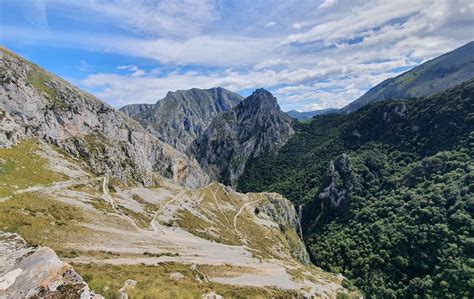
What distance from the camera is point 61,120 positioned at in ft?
435

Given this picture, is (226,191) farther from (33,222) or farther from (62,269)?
(62,269)

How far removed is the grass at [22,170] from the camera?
6794 cm

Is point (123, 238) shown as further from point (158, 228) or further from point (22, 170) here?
point (22, 170)

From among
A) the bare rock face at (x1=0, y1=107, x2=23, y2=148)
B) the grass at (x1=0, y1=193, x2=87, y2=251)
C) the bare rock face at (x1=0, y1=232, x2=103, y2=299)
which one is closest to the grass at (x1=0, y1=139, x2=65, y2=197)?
the bare rock face at (x1=0, y1=107, x2=23, y2=148)

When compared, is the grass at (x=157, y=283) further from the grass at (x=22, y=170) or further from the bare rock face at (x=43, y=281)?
the grass at (x=22, y=170)

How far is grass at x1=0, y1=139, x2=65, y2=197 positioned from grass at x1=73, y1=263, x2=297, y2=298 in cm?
3912

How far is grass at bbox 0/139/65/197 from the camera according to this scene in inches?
2675

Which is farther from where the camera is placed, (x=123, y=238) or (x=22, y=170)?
(x=22, y=170)

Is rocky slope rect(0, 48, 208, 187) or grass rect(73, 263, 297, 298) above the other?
rocky slope rect(0, 48, 208, 187)

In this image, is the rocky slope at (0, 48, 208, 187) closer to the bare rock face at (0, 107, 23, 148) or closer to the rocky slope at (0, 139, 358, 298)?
the bare rock face at (0, 107, 23, 148)

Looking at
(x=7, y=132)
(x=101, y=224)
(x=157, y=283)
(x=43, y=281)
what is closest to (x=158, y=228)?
(x=101, y=224)

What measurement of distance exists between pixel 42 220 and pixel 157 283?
30.8 metres

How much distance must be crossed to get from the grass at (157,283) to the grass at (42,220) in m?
11.9

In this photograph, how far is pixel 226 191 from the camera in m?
182
